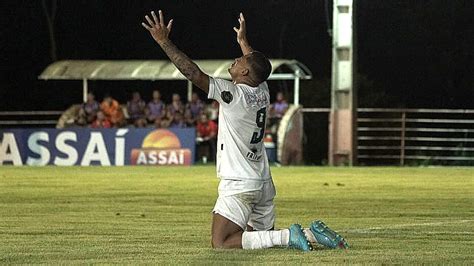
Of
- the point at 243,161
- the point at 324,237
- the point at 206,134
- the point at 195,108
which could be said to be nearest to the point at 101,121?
the point at 195,108

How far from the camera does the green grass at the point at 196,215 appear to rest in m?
10.8

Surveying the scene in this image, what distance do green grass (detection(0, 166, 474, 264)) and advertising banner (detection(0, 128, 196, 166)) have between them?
3365 millimetres

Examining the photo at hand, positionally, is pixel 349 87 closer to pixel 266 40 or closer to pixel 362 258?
pixel 362 258

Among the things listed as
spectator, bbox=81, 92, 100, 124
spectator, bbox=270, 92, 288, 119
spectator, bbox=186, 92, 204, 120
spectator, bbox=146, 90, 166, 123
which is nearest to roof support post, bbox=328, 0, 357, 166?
spectator, bbox=270, 92, 288, 119

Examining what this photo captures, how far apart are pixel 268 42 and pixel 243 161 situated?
2219 inches

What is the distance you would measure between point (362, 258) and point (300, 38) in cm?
5673

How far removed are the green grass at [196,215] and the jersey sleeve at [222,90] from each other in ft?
4.16

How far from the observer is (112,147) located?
33.3 meters

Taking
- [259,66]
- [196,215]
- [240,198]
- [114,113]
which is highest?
[259,66]

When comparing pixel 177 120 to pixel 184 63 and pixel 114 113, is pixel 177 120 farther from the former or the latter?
pixel 184 63

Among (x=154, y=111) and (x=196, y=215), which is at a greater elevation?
(x=196, y=215)

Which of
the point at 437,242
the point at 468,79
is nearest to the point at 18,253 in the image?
the point at 437,242

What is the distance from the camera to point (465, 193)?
21.4 meters

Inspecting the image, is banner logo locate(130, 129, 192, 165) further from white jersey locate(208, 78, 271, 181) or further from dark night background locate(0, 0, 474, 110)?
dark night background locate(0, 0, 474, 110)
